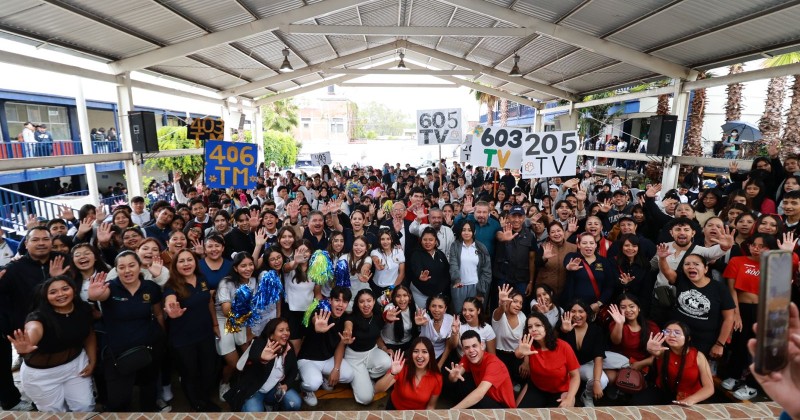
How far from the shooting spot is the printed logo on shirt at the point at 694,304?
3.41m

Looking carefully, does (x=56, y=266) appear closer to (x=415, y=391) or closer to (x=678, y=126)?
(x=415, y=391)

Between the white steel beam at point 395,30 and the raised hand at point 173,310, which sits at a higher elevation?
the white steel beam at point 395,30

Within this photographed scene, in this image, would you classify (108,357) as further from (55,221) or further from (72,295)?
(55,221)

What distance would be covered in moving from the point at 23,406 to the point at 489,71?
13.4 meters

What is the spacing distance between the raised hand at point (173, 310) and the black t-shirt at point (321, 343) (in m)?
1.07

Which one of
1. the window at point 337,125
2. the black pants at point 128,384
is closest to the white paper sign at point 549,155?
the black pants at point 128,384


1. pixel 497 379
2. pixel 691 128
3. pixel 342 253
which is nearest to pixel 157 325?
pixel 342 253

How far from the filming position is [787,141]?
10867mm

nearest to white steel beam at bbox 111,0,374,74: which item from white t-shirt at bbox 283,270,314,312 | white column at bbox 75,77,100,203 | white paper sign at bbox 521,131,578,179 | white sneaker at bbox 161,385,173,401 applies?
white column at bbox 75,77,100,203

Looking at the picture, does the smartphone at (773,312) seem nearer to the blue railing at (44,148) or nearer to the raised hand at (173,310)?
the raised hand at (173,310)

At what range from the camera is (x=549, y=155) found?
634 centimetres

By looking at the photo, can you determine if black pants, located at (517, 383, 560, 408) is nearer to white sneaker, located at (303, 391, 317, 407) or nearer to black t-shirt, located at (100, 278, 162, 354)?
white sneaker, located at (303, 391, 317, 407)

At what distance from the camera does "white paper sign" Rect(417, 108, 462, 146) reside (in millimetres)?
8070

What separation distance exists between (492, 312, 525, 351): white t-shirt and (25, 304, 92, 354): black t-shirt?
11.0ft
